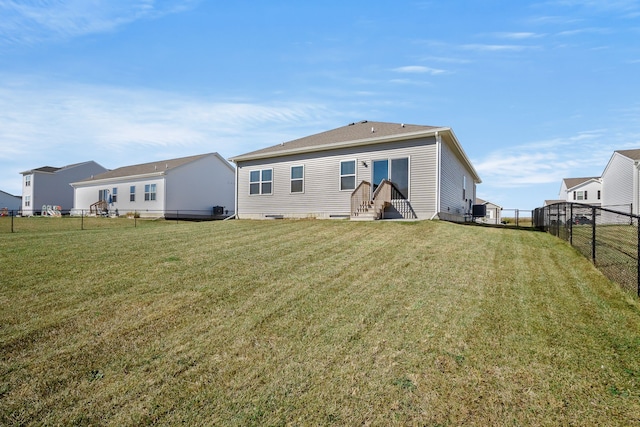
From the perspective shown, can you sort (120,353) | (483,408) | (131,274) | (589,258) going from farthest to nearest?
(589,258) → (131,274) → (120,353) → (483,408)

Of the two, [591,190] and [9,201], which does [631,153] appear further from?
[9,201]

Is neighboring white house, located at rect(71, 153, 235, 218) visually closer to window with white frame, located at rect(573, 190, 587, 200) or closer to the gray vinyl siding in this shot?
the gray vinyl siding

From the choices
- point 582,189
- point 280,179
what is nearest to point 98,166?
point 280,179

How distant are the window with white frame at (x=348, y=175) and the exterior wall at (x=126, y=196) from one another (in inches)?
668

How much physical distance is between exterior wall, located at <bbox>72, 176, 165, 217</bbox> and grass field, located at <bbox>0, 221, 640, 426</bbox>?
2071 centimetres

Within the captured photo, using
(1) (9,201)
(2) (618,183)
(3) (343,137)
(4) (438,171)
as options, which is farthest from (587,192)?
(1) (9,201)

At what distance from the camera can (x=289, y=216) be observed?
658 inches

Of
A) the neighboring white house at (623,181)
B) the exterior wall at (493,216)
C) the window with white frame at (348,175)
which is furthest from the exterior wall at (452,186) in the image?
the exterior wall at (493,216)

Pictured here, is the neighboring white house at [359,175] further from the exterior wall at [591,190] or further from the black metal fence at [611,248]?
the exterior wall at [591,190]

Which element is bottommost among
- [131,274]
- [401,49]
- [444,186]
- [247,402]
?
[247,402]

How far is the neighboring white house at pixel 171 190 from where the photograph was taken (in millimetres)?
26547

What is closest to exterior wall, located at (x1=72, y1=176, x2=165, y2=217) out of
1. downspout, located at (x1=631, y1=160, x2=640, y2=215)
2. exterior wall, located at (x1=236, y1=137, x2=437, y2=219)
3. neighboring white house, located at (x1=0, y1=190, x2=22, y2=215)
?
exterior wall, located at (x1=236, y1=137, x2=437, y2=219)

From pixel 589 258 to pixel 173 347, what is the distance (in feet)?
28.2

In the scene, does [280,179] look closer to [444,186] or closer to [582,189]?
[444,186]
